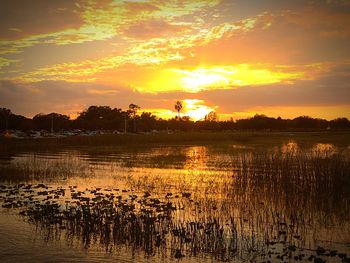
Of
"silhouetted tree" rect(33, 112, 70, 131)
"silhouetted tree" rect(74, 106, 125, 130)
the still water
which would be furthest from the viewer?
"silhouetted tree" rect(74, 106, 125, 130)

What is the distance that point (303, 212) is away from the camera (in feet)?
52.8

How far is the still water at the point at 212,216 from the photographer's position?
10.9 metres

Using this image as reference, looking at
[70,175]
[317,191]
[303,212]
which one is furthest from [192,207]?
[70,175]

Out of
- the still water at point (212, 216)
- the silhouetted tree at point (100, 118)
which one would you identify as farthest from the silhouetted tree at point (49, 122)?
the still water at point (212, 216)

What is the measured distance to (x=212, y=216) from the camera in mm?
15047

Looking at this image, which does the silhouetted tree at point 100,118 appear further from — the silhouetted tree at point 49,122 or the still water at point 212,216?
the still water at point 212,216

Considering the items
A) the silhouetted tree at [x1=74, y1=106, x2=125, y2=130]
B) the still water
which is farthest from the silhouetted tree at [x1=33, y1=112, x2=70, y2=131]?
the still water

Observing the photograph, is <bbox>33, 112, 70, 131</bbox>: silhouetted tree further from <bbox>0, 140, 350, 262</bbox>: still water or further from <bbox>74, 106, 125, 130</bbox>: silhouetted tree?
<bbox>0, 140, 350, 262</bbox>: still water

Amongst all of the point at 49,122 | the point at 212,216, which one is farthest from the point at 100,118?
the point at 212,216

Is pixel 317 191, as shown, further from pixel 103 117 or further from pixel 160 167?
pixel 103 117

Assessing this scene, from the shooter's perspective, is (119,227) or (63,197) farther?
(63,197)

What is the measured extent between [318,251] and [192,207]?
688 cm

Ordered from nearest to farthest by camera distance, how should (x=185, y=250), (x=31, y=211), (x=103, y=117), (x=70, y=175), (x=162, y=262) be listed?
(x=162, y=262) → (x=185, y=250) → (x=31, y=211) → (x=70, y=175) → (x=103, y=117)

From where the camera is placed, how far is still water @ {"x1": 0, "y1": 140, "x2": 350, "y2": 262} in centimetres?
1088
